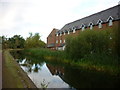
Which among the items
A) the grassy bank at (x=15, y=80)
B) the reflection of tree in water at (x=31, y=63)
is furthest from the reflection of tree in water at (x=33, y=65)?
the grassy bank at (x=15, y=80)

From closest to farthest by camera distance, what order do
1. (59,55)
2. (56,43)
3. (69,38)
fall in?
(69,38), (59,55), (56,43)

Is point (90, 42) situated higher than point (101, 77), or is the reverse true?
point (90, 42)

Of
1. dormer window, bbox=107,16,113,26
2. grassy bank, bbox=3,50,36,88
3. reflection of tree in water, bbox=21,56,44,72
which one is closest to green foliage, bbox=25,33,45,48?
reflection of tree in water, bbox=21,56,44,72

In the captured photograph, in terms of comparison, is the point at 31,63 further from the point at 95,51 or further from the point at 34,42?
the point at 34,42

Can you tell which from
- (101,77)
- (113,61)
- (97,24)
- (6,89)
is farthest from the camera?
(97,24)

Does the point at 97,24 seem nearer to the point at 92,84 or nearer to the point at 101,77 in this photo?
the point at 101,77

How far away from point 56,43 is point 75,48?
36.6m

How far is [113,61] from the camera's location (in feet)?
54.6

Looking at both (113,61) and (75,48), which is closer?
(113,61)

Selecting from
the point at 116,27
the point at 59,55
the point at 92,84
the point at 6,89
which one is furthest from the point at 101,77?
the point at 59,55

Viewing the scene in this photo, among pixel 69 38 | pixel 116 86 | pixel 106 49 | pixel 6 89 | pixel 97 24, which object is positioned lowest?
pixel 116 86

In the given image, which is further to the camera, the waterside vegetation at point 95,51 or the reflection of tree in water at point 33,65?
the reflection of tree in water at point 33,65

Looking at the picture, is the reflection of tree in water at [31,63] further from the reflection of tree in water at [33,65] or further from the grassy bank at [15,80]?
the grassy bank at [15,80]

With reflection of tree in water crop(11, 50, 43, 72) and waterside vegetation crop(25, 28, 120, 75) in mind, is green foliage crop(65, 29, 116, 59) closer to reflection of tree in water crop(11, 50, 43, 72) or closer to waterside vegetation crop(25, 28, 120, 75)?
waterside vegetation crop(25, 28, 120, 75)
